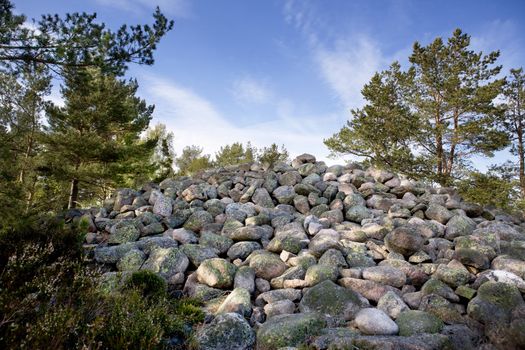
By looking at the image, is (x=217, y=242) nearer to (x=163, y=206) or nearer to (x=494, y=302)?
(x=163, y=206)

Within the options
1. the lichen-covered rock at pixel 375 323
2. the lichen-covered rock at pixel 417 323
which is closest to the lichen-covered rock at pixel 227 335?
the lichen-covered rock at pixel 375 323

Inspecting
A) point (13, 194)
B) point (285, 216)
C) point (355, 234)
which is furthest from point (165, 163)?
point (355, 234)

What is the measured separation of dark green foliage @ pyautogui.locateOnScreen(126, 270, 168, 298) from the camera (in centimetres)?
622

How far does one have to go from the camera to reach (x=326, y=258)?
25.0 feet

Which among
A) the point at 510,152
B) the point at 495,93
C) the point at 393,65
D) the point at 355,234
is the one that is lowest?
the point at 355,234

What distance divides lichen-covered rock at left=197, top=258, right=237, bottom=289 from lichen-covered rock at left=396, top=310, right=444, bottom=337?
137 inches

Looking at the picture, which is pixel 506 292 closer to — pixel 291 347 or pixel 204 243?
pixel 291 347

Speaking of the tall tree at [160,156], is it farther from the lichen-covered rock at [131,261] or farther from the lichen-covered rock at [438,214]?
the lichen-covered rock at [438,214]

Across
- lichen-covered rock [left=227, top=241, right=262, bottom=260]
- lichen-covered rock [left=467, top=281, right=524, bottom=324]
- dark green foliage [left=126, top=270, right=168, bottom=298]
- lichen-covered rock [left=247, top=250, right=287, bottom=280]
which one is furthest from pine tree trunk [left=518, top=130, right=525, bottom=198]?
dark green foliage [left=126, top=270, right=168, bottom=298]

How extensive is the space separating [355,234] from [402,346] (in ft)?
14.8

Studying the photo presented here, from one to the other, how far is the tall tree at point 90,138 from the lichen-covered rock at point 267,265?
33.8 ft

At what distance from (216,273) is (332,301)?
8.54ft

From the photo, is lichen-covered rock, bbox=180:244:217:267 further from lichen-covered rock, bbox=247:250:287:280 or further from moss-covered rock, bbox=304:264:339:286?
moss-covered rock, bbox=304:264:339:286

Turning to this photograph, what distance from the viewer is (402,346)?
448 centimetres
